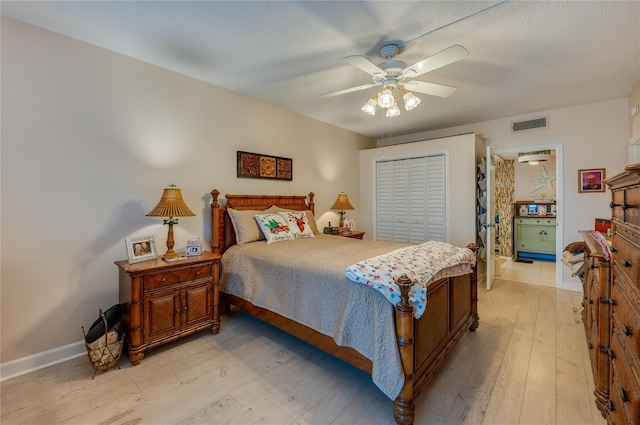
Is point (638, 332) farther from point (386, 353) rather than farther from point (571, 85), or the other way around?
point (571, 85)

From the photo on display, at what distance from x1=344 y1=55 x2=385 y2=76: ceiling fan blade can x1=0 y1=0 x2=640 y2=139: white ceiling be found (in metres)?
0.30

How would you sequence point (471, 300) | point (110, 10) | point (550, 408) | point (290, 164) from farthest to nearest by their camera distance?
point (290, 164) < point (471, 300) < point (110, 10) < point (550, 408)

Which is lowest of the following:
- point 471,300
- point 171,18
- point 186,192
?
point 471,300

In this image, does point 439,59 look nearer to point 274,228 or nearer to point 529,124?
point 274,228

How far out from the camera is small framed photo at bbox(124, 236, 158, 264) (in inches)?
92.1

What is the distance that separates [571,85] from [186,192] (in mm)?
4500

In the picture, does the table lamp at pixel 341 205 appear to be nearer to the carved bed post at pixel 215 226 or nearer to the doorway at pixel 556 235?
the carved bed post at pixel 215 226

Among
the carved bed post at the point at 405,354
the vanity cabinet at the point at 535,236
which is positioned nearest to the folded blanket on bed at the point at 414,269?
the carved bed post at the point at 405,354

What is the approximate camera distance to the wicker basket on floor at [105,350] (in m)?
2.01

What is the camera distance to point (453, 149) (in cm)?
423

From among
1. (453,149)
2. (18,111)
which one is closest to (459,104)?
(453,149)

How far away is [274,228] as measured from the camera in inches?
125

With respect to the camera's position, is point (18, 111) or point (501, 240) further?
Result: point (501, 240)

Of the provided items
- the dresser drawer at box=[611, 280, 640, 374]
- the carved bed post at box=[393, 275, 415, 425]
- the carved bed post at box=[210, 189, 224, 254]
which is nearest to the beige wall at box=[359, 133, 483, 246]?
the dresser drawer at box=[611, 280, 640, 374]
